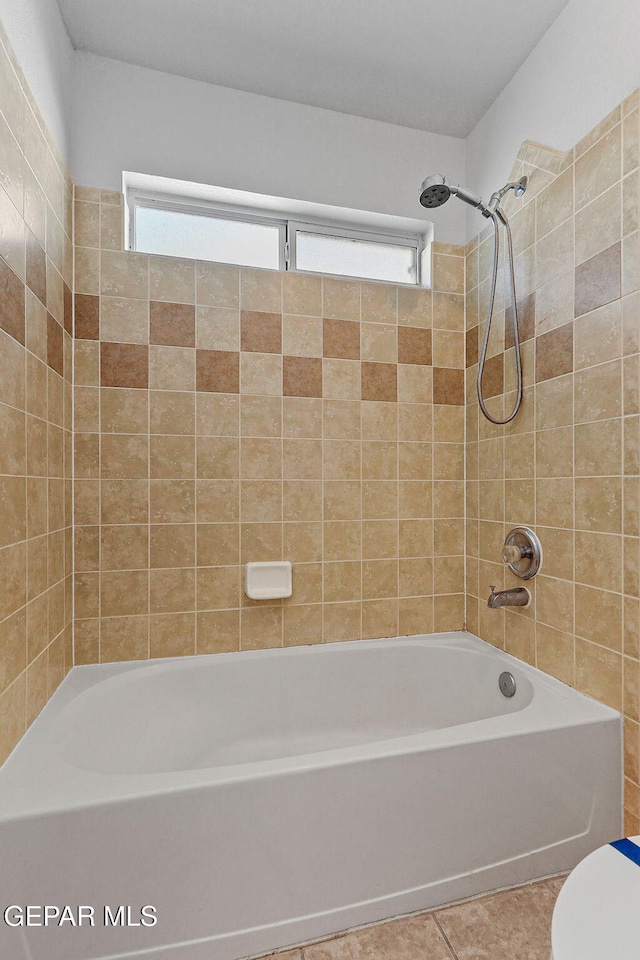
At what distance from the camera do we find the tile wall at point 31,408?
1148mm

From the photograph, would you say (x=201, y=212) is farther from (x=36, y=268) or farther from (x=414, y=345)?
(x=414, y=345)

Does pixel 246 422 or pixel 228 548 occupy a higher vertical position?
pixel 246 422

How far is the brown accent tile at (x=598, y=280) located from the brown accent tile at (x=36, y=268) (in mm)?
1625

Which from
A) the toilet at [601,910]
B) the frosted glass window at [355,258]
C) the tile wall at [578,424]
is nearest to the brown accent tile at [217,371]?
the frosted glass window at [355,258]

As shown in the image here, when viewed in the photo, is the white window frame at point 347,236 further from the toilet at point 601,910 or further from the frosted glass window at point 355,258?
the toilet at point 601,910

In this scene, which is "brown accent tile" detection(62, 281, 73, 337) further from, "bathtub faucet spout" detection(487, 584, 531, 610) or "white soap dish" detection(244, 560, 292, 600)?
"bathtub faucet spout" detection(487, 584, 531, 610)

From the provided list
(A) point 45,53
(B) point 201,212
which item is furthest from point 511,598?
(A) point 45,53

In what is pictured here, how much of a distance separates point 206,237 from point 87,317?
65cm

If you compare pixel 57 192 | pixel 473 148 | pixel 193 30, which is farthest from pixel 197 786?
pixel 473 148

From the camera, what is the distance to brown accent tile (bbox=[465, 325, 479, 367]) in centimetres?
205

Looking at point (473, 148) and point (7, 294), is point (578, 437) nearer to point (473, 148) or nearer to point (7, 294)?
point (473, 148)

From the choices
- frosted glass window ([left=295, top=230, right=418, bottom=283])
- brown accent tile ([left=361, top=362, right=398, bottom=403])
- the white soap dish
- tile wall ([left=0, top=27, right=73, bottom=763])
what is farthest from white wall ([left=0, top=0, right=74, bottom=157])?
the white soap dish

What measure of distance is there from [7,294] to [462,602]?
1985mm

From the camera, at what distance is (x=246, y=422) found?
6.12 feet
